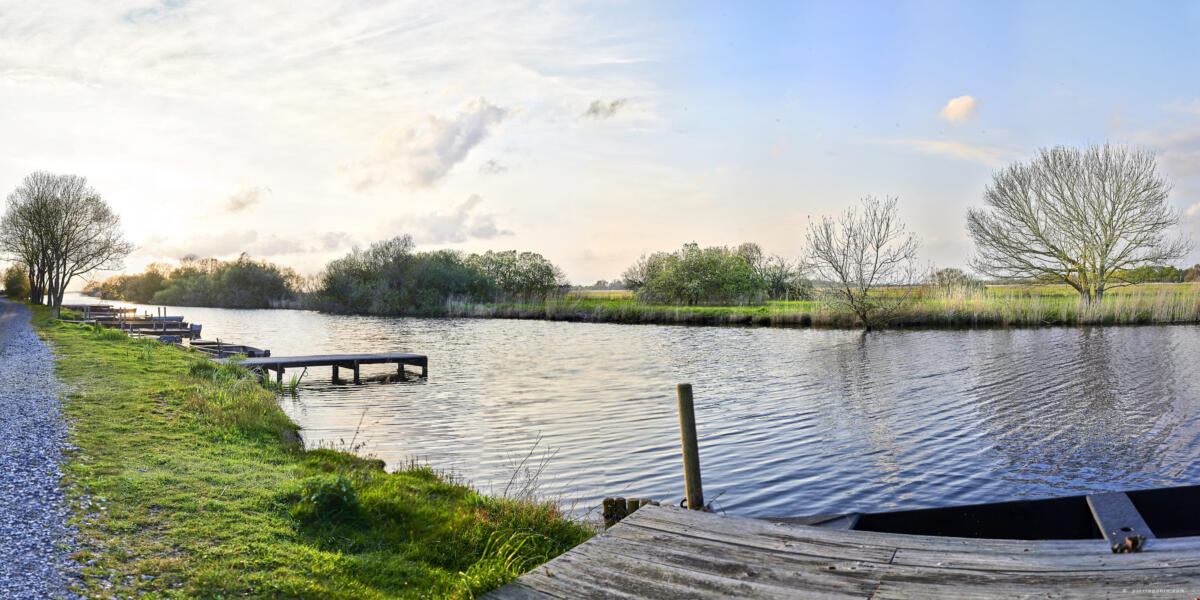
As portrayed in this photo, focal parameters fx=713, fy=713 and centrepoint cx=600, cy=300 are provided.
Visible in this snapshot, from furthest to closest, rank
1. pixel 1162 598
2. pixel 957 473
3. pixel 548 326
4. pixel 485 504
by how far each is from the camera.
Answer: pixel 548 326 → pixel 957 473 → pixel 485 504 → pixel 1162 598

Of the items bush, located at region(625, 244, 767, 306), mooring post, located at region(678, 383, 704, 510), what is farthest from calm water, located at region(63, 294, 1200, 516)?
bush, located at region(625, 244, 767, 306)

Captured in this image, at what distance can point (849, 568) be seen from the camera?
4.66m

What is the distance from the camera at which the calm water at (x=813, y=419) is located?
9.70 meters

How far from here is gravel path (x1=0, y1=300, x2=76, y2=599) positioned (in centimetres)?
481

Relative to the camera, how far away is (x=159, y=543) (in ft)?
18.7

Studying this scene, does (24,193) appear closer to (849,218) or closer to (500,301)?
(500,301)

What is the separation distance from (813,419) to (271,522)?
1057 cm

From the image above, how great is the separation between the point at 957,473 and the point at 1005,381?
32.7 feet

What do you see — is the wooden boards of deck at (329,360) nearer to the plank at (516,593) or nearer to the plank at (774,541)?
the plank at (774,541)

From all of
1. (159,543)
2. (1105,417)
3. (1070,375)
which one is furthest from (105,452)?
(1070,375)

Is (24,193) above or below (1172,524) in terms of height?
above

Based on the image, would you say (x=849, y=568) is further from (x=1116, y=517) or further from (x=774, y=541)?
(x=1116, y=517)

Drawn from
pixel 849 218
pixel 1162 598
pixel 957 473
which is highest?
pixel 849 218

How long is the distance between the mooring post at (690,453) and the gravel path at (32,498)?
4791mm
